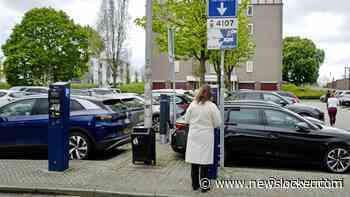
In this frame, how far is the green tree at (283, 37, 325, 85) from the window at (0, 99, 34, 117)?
68717 millimetres

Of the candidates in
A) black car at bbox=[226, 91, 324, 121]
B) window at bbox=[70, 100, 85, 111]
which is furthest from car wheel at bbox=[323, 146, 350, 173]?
black car at bbox=[226, 91, 324, 121]

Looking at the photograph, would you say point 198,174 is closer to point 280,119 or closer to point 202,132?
point 202,132

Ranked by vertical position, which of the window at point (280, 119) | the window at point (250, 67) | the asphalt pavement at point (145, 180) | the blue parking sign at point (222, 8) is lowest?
the asphalt pavement at point (145, 180)

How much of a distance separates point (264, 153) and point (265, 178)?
118cm

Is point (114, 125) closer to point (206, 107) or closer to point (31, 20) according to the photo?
point (206, 107)

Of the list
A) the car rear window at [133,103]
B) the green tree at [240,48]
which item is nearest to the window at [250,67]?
the green tree at [240,48]

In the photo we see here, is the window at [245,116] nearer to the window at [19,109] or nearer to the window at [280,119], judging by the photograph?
the window at [280,119]

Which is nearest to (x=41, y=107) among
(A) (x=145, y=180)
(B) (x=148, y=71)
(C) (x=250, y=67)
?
(B) (x=148, y=71)

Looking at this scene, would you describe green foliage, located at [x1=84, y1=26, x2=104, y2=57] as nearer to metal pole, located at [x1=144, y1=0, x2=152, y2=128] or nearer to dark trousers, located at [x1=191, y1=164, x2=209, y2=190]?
metal pole, located at [x1=144, y1=0, x2=152, y2=128]

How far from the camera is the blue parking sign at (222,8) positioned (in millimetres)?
6789

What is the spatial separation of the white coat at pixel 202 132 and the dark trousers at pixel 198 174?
21cm

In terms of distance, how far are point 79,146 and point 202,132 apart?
12.2 ft

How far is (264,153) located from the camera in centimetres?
755

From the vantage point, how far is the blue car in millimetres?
8023
